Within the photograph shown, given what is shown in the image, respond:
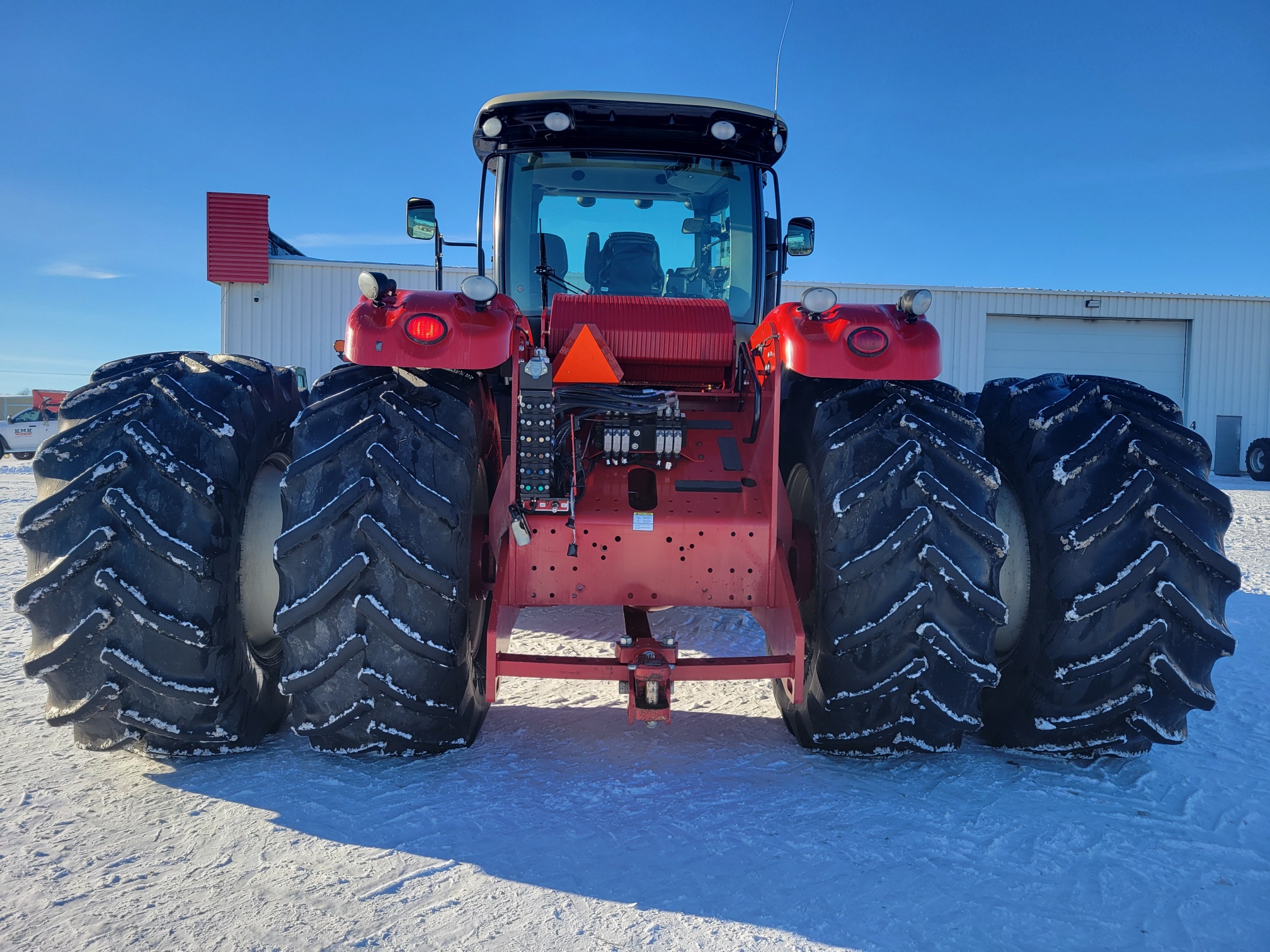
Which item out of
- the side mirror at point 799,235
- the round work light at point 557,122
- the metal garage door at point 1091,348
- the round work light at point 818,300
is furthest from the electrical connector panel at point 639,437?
the metal garage door at point 1091,348

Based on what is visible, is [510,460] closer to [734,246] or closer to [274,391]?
[274,391]

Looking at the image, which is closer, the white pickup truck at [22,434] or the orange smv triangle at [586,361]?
the orange smv triangle at [586,361]

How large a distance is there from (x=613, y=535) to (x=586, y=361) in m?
0.59

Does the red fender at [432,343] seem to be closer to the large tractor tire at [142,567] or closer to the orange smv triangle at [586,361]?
the orange smv triangle at [586,361]

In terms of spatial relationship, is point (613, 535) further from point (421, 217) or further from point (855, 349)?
point (421, 217)

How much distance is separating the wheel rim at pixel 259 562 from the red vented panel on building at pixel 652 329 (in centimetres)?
Result: 116

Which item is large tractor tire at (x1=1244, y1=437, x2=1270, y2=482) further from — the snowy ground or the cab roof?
the cab roof

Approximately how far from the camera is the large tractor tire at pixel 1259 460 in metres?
19.2

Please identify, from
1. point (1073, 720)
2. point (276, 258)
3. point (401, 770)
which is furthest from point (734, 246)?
point (276, 258)

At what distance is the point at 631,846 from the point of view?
2.23m

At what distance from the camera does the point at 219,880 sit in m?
Result: 2.04

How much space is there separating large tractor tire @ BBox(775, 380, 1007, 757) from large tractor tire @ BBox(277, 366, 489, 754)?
1.18 meters

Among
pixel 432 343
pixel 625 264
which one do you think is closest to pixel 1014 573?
pixel 432 343

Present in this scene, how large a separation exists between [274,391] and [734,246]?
225 centimetres
